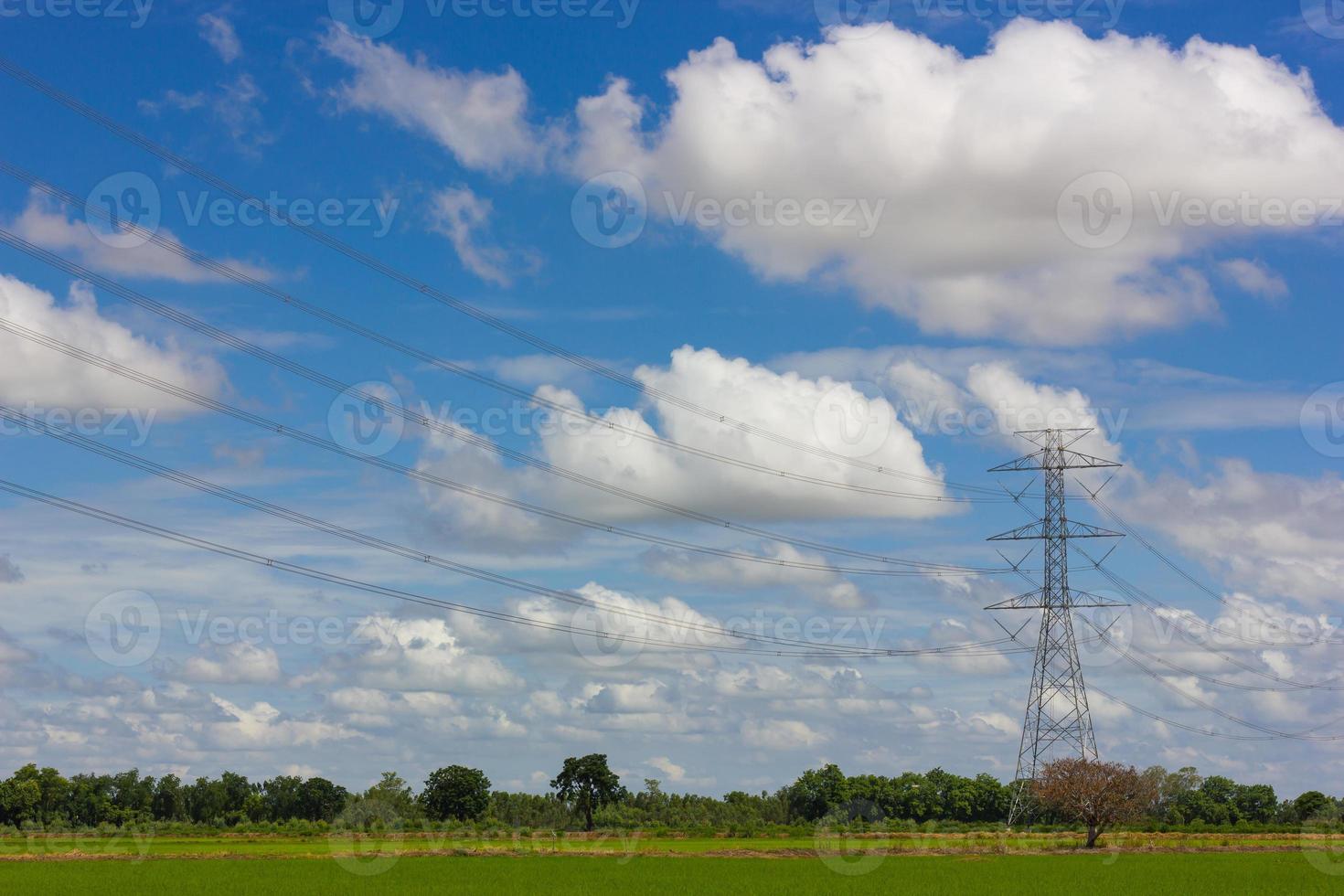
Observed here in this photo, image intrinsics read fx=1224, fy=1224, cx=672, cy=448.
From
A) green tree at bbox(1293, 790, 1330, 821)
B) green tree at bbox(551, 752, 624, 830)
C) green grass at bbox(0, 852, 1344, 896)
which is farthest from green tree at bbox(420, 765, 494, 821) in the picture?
green tree at bbox(1293, 790, 1330, 821)

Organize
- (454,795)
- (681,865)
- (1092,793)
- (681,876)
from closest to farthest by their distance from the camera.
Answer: (681,876) → (681,865) → (1092,793) → (454,795)

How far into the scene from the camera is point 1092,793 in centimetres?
10456

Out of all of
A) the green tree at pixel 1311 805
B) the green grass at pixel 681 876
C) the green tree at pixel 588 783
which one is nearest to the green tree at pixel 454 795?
the green tree at pixel 588 783

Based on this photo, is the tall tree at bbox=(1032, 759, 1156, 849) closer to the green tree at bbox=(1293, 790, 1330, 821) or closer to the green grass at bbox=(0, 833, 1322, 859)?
the green grass at bbox=(0, 833, 1322, 859)

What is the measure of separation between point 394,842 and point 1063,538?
66.8 m

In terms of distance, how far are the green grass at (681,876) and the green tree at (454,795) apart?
96637mm

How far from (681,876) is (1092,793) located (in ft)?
158

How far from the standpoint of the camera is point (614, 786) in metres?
191

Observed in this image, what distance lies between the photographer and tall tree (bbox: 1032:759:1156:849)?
10456cm

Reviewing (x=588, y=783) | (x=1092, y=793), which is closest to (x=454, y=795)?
(x=588, y=783)

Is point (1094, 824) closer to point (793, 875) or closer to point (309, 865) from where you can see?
point (793, 875)

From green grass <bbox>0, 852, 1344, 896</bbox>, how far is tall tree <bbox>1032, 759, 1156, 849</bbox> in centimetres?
1357

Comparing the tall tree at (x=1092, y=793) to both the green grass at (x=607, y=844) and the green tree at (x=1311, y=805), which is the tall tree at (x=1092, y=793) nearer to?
the green grass at (x=607, y=844)

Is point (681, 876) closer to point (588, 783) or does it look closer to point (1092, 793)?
point (1092, 793)
